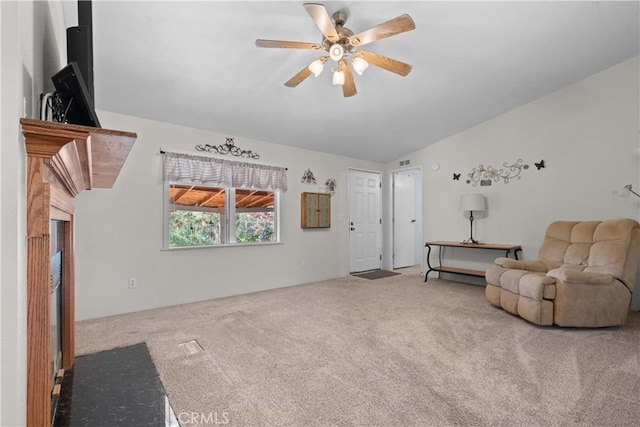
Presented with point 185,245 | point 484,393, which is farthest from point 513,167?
point 185,245

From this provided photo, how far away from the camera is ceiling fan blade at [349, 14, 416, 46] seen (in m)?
1.87

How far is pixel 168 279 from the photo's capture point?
12.1 ft

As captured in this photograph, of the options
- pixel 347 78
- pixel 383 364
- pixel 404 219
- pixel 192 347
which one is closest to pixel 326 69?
pixel 347 78

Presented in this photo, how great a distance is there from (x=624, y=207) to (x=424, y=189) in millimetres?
2595

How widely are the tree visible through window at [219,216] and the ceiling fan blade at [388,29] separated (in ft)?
8.88

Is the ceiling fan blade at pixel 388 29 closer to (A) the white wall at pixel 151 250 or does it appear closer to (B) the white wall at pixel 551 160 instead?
(A) the white wall at pixel 151 250

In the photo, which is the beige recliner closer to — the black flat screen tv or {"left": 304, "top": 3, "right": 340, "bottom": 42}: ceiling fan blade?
{"left": 304, "top": 3, "right": 340, "bottom": 42}: ceiling fan blade

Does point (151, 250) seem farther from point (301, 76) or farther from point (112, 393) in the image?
point (301, 76)

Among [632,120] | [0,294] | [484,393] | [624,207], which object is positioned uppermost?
[632,120]

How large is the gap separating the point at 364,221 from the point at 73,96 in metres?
5.08

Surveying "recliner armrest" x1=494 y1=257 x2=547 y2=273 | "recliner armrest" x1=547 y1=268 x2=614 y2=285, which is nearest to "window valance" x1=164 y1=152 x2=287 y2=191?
"recliner armrest" x1=494 y1=257 x2=547 y2=273

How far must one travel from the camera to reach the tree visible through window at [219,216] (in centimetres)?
386

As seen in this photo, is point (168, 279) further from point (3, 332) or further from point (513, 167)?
point (513, 167)

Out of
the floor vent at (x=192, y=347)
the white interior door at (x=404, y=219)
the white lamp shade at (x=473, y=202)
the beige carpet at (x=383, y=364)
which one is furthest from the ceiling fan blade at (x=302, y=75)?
the white interior door at (x=404, y=219)
